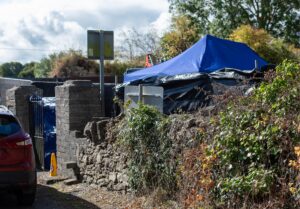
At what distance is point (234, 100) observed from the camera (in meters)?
6.77

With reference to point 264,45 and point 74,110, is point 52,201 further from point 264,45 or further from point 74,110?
point 264,45

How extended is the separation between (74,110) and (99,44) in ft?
4.71

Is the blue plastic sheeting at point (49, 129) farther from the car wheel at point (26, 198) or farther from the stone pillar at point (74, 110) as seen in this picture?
the car wheel at point (26, 198)

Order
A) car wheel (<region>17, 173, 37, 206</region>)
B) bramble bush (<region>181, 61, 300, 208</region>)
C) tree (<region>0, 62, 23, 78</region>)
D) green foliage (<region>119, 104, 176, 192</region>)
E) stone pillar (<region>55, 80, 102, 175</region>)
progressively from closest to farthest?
bramble bush (<region>181, 61, 300, 208</region>), green foliage (<region>119, 104, 176, 192</region>), car wheel (<region>17, 173, 37, 206</region>), stone pillar (<region>55, 80, 102, 175</region>), tree (<region>0, 62, 23, 78</region>)

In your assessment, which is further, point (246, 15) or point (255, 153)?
point (246, 15)

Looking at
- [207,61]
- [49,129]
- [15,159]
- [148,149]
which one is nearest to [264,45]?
[207,61]

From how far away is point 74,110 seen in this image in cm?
1079

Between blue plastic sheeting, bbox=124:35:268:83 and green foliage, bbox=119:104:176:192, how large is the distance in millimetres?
4468

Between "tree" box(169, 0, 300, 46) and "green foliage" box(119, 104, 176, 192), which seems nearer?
"green foliage" box(119, 104, 176, 192)

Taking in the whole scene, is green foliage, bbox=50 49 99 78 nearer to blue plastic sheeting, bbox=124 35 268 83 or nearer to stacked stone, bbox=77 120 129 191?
blue plastic sheeting, bbox=124 35 268 83

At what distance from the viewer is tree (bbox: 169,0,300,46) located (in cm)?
3102

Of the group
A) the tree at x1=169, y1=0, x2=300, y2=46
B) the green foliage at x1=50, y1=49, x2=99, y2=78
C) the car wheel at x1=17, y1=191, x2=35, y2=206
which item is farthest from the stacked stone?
the green foliage at x1=50, y1=49, x2=99, y2=78

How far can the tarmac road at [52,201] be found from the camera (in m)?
Answer: 8.61

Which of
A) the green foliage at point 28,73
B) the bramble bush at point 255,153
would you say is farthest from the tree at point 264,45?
the green foliage at point 28,73
